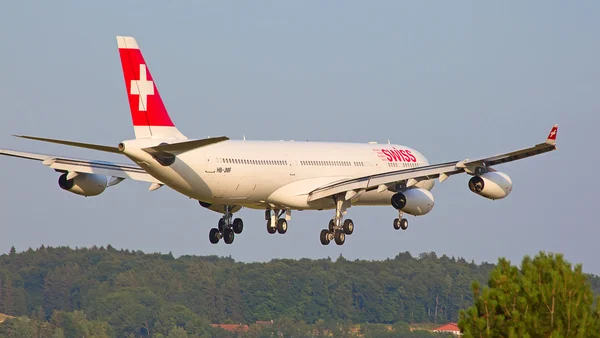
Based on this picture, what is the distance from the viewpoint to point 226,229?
2662 inches

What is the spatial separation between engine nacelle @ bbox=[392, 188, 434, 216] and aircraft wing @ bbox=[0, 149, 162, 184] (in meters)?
11.9

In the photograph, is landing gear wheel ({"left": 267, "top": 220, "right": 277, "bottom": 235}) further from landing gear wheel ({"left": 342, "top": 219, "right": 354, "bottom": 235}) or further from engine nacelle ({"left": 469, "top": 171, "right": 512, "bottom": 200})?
engine nacelle ({"left": 469, "top": 171, "right": 512, "bottom": 200})

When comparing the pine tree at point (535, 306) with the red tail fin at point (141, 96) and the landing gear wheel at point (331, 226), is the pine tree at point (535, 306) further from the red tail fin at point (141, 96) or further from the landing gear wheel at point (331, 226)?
the landing gear wheel at point (331, 226)

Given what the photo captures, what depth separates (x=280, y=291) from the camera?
504 feet

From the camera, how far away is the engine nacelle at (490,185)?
208 ft

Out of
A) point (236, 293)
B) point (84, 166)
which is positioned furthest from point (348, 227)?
point (236, 293)

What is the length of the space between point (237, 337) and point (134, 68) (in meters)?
87.4

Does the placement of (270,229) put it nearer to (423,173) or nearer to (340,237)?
(340,237)

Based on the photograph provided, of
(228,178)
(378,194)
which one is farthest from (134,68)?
(378,194)

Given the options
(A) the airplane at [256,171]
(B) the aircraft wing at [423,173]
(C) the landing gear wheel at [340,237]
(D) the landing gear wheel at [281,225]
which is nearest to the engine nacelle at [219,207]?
(A) the airplane at [256,171]

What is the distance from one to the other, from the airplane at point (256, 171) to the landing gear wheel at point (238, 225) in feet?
0.08

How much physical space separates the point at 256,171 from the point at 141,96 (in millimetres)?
7103

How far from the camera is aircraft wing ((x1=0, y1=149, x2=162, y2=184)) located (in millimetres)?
62719

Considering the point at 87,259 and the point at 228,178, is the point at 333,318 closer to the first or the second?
the point at 87,259
